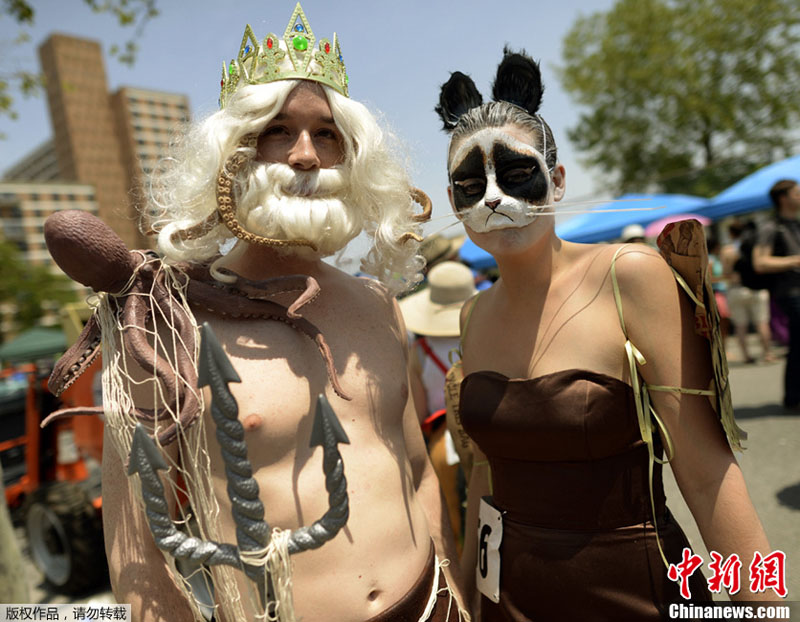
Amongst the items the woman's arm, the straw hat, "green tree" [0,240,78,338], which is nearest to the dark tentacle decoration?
the woman's arm

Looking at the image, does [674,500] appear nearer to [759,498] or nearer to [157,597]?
[759,498]

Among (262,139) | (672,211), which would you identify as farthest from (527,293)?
(672,211)

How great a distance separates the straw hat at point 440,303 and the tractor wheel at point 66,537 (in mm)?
2598

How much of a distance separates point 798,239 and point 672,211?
526 cm

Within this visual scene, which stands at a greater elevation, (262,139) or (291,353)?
(262,139)

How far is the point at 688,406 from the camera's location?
4.68ft

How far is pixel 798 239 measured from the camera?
4.52 meters

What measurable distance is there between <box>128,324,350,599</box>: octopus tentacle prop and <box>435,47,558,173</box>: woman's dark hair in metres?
1.00

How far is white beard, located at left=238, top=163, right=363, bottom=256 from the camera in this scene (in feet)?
4.62

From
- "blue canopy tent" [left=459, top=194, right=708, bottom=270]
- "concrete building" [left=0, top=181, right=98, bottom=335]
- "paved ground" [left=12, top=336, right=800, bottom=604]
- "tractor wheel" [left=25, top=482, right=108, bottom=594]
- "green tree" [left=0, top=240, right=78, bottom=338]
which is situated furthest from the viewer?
"concrete building" [left=0, top=181, right=98, bottom=335]

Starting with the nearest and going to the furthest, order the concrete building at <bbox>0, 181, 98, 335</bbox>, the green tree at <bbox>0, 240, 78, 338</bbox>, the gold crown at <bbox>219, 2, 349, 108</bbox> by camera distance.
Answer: the gold crown at <bbox>219, 2, 349, 108</bbox>
the green tree at <bbox>0, 240, 78, 338</bbox>
the concrete building at <bbox>0, 181, 98, 335</bbox>

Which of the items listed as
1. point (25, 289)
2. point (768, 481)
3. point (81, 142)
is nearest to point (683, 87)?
point (768, 481)

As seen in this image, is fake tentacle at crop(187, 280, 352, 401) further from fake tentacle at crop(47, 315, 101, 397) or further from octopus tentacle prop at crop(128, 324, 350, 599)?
octopus tentacle prop at crop(128, 324, 350, 599)

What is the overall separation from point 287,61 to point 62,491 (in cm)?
387
